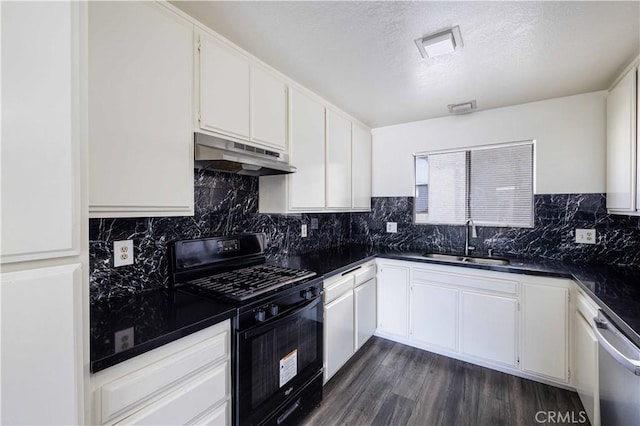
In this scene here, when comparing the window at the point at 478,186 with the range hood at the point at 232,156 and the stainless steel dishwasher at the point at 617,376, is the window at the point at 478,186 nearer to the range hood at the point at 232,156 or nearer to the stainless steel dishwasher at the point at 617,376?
the stainless steel dishwasher at the point at 617,376

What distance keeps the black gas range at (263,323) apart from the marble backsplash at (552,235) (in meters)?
1.72

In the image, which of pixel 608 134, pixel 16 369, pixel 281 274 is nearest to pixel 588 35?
pixel 608 134

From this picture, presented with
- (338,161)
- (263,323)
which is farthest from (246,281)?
(338,161)

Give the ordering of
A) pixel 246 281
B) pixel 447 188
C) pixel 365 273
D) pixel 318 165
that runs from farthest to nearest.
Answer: pixel 447 188 → pixel 365 273 → pixel 318 165 → pixel 246 281

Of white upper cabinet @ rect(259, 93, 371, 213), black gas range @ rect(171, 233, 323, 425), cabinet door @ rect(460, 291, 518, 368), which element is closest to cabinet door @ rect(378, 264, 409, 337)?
cabinet door @ rect(460, 291, 518, 368)

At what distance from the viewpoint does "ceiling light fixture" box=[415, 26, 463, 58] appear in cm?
152

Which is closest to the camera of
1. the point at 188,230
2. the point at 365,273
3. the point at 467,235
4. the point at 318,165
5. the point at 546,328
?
the point at 188,230

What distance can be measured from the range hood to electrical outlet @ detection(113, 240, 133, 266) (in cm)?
56

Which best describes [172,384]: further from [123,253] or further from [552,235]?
[552,235]

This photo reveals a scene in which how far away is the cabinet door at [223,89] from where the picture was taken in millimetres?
1509

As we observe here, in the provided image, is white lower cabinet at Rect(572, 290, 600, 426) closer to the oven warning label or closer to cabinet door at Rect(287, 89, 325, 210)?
the oven warning label

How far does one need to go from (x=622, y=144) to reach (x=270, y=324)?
2664 mm

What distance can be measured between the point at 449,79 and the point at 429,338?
223 centimetres

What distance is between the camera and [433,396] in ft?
6.57
